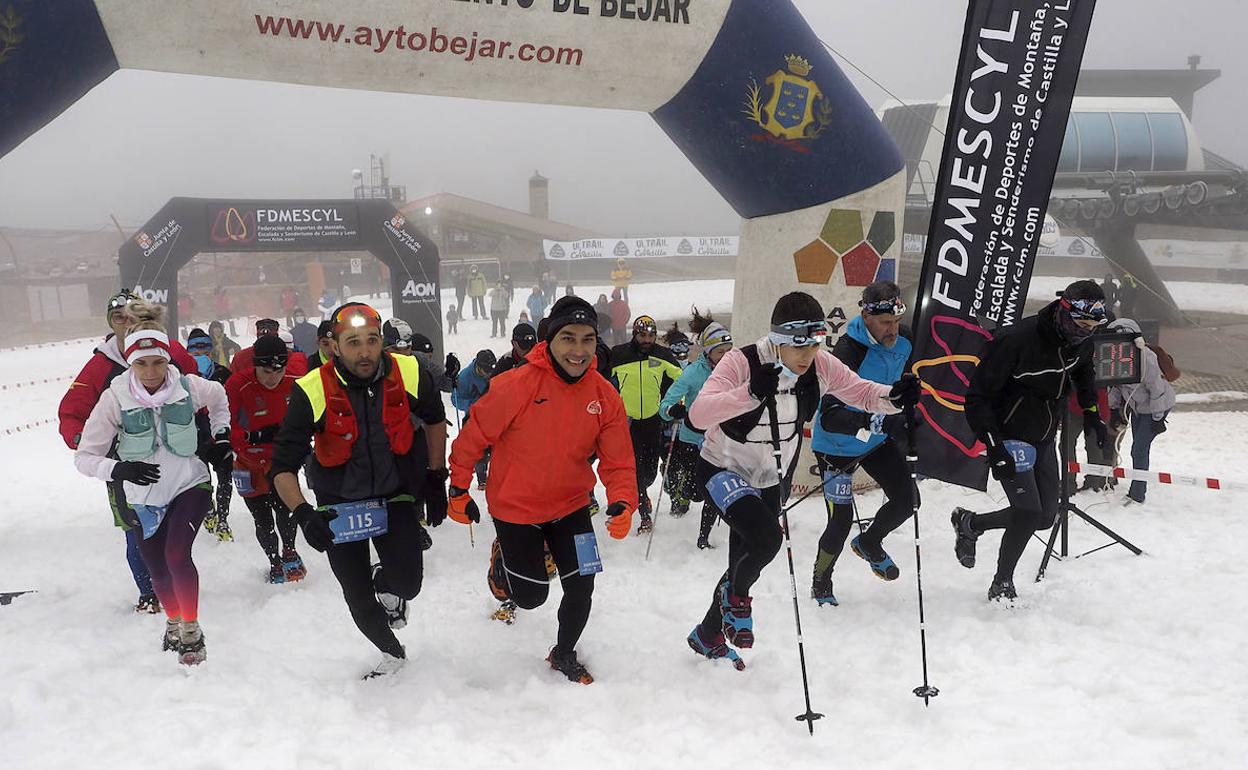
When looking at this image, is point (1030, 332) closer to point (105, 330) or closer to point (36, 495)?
point (36, 495)

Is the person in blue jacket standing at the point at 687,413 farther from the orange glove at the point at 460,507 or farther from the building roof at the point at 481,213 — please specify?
the building roof at the point at 481,213

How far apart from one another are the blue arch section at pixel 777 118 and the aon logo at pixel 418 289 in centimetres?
1091

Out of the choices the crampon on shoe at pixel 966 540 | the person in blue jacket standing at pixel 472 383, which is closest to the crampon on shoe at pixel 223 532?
the person in blue jacket standing at pixel 472 383

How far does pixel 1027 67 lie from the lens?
6297mm

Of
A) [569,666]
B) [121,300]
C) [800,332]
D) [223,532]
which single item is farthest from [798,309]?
[223,532]

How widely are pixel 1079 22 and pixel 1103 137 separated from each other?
2696cm

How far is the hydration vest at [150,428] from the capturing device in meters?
4.27

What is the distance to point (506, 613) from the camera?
16.8 ft

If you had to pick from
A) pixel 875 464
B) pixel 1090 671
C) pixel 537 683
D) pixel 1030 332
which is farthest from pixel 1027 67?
pixel 537 683

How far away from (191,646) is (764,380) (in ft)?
11.4

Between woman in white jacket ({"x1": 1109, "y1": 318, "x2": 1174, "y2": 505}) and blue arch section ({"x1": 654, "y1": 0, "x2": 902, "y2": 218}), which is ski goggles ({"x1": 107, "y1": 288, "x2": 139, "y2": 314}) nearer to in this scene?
blue arch section ({"x1": 654, "y1": 0, "x2": 902, "y2": 218})

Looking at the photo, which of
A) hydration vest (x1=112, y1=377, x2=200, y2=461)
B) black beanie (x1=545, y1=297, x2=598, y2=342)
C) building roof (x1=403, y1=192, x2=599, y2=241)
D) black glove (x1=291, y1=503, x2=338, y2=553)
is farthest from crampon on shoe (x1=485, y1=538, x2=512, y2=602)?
building roof (x1=403, y1=192, x2=599, y2=241)

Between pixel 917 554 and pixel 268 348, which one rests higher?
pixel 268 348

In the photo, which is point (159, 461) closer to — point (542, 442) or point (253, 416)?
point (253, 416)
